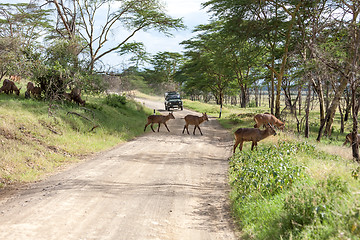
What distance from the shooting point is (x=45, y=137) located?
10852 mm

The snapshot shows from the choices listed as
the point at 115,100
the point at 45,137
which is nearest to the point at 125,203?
the point at 45,137

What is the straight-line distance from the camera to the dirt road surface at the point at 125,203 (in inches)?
184

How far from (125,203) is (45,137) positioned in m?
6.30

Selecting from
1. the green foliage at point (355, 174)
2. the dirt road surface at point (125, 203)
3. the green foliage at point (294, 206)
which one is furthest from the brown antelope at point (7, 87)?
the green foliage at point (355, 174)

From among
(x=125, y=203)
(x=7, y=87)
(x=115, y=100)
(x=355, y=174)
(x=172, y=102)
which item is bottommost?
(x=125, y=203)

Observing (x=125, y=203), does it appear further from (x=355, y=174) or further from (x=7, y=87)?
(x=7, y=87)

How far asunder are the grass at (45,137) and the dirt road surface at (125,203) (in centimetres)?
91

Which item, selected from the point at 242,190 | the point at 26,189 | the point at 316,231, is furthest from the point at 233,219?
the point at 26,189

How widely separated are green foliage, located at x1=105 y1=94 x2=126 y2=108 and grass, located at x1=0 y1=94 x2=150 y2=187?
459 centimetres

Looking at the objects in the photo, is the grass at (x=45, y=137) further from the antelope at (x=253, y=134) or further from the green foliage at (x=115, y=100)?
the antelope at (x=253, y=134)

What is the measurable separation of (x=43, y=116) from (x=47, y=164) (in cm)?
400

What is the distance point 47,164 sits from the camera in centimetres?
898

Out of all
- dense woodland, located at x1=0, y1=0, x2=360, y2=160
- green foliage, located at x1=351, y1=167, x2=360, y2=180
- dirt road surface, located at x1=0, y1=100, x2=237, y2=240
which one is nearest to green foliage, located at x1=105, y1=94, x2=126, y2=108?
dense woodland, located at x1=0, y1=0, x2=360, y2=160

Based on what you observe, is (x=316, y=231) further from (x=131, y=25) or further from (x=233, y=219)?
(x=131, y=25)
